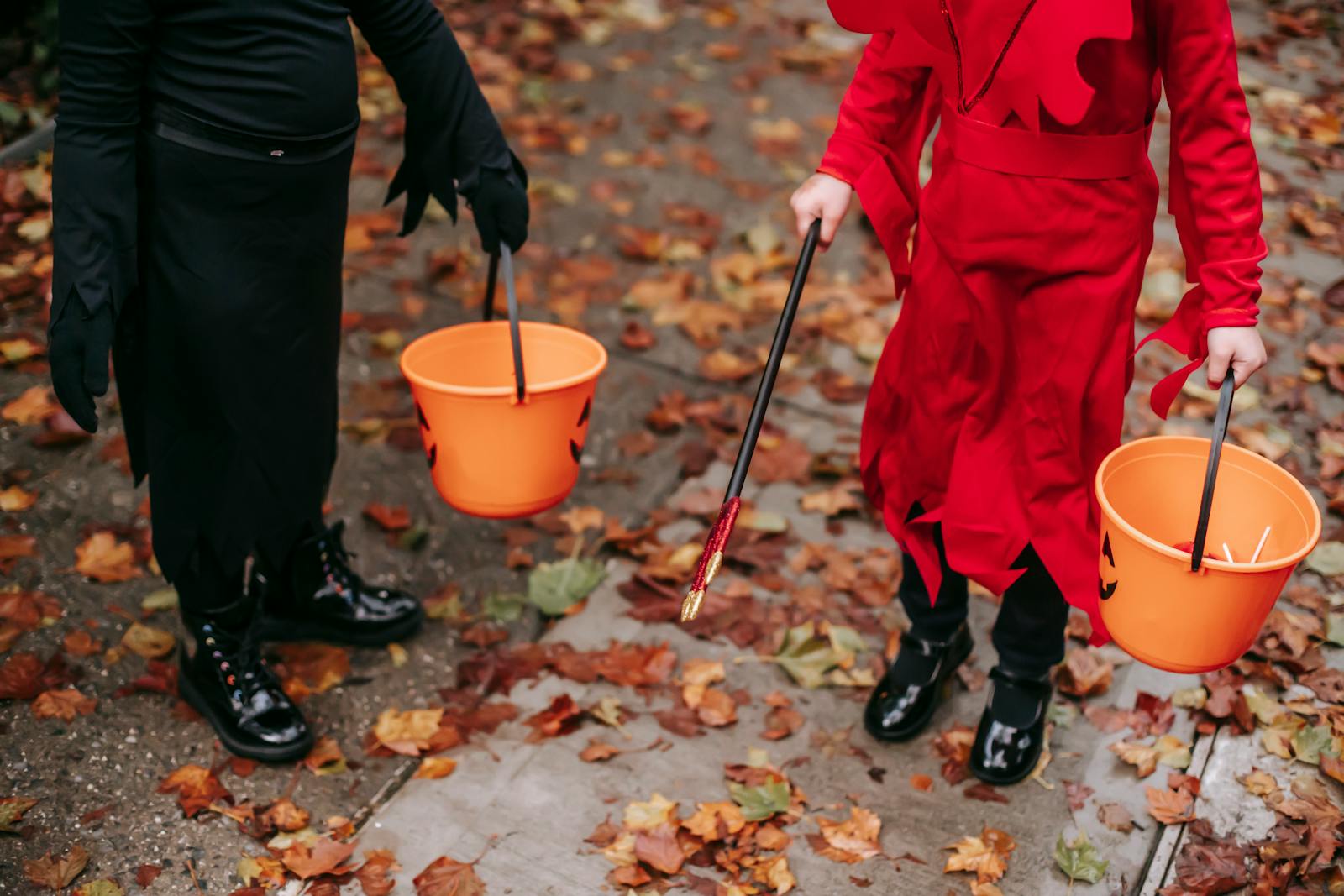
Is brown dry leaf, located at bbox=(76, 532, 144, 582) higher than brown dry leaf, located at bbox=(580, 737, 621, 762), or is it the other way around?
brown dry leaf, located at bbox=(580, 737, 621, 762)

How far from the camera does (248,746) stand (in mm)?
2635

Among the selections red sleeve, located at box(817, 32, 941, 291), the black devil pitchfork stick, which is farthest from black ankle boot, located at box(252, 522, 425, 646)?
red sleeve, located at box(817, 32, 941, 291)

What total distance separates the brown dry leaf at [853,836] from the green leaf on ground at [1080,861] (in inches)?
14.1

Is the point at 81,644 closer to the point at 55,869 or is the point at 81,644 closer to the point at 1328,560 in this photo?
the point at 55,869

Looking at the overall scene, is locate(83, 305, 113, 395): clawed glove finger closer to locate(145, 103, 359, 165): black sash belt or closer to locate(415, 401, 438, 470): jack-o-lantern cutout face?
locate(145, 103, 359, 165): black sash belt

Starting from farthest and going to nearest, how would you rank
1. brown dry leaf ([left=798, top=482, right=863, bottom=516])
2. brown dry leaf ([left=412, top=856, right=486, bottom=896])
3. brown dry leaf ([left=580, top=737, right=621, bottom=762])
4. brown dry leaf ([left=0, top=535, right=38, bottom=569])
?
1. brown dry leaf ([left=798, top=482, right=863, bottom=516])
2. brown dry leaf ([left=0, top=535, right=38, bottom=569])
3. brown dry leaf ([left=580, top=737, right=621, bottom=762])
4. brown dry leaf ([left=412, top=856, right=486, bottom=896])

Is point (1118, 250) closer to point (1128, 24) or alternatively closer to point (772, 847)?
point (1128, 24)

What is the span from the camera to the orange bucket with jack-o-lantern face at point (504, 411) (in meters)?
2.46

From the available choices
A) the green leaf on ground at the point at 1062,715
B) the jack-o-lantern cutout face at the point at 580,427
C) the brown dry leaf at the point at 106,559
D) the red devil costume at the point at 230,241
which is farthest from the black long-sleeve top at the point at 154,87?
the green leaf on ground at the point at 1062,715

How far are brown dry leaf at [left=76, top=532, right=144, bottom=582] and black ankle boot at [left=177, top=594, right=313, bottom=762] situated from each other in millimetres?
513

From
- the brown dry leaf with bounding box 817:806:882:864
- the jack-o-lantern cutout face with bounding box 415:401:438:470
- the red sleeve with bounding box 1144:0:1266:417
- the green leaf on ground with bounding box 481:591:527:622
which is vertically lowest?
the green leaf on ground with bounding box 481:591:527:622

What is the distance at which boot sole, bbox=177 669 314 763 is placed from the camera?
8.64 feet

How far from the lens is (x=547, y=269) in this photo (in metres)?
4.44

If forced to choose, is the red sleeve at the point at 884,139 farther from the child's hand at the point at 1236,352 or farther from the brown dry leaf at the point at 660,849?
the brown dry leaf at the point at 660,849
